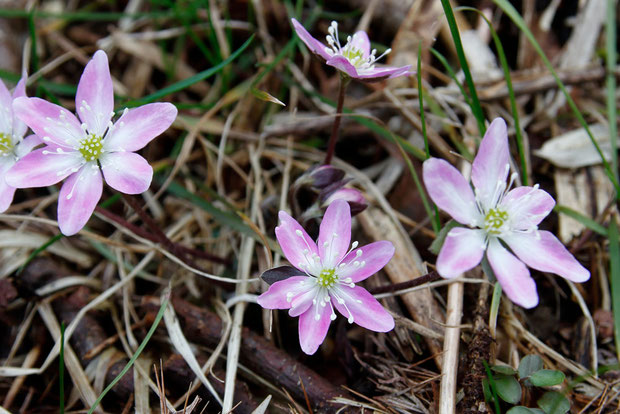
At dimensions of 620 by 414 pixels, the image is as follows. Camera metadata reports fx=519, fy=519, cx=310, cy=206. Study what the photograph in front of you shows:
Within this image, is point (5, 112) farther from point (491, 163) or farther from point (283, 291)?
point (491, 163)

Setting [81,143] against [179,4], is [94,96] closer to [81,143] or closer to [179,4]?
[81,143]

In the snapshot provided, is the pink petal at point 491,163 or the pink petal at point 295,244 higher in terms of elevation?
the pink petal at point 491,163

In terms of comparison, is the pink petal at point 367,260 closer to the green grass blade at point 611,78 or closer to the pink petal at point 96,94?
the pink petal at point 96,94

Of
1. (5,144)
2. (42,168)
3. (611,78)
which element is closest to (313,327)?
(42,168)

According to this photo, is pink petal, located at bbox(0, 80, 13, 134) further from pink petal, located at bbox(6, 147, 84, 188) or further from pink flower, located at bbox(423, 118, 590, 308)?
pink flower, located at bbox(423, 118, 590, 308)

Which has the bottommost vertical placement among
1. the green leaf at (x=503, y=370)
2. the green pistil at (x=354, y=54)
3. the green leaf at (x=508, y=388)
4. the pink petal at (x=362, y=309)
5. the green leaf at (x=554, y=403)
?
the green leaf at (x=554, y=403)

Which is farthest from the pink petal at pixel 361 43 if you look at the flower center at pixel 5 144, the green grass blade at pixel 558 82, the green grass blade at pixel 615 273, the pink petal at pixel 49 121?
the flower center at pixel 5 144
